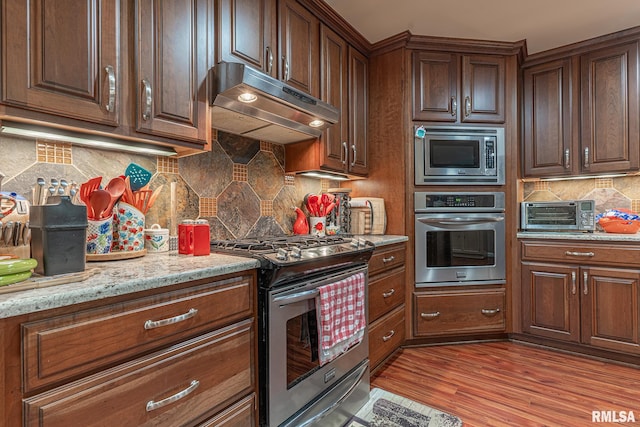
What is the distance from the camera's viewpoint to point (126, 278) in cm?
93

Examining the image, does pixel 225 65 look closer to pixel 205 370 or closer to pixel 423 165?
pixel 205 370

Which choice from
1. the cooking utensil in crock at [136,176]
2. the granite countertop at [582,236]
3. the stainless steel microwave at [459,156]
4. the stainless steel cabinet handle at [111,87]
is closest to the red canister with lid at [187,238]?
the cooking utensil in crock at [136,176]

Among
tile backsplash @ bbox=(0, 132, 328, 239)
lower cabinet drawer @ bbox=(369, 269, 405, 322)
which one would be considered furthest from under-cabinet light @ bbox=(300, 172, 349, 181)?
lower cabinet drawer @ bbox=(369, 269, 405, 322)

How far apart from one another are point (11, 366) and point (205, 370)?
519mm

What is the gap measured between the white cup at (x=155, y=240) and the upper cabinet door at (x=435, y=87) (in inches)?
78.7

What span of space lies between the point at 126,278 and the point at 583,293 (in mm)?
2869

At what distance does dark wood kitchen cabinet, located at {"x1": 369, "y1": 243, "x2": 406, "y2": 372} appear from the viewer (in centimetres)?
204

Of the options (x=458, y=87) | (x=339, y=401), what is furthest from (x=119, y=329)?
(x=458, y=87)

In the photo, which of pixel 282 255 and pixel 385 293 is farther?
pixel 385 293

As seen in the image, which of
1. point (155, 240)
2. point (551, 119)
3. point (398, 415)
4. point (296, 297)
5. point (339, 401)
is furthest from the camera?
point (551, 119)

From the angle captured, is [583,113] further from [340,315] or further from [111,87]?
[111,87]

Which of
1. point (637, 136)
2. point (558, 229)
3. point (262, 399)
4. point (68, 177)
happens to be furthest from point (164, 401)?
point (637, 136)

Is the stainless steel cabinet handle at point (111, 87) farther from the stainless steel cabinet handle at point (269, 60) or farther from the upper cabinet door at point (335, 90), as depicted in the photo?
the upper cabinet door at point (335, 90)

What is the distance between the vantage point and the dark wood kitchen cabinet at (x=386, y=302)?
2037 millimetres
